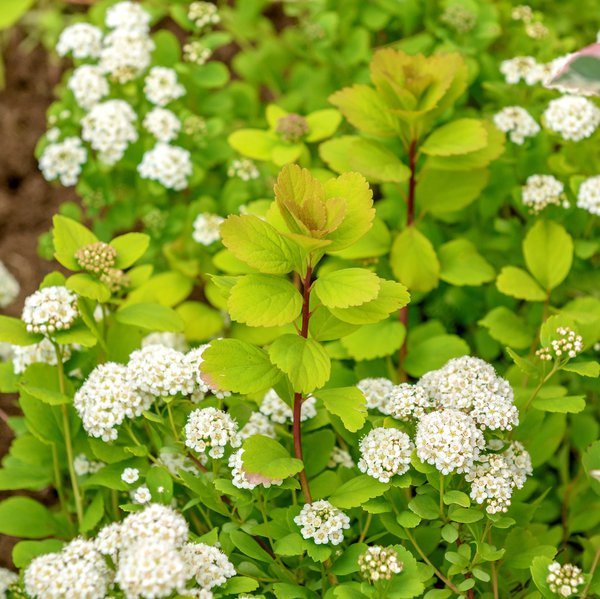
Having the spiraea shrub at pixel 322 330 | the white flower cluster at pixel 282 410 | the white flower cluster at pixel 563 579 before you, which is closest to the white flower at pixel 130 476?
the spiraea shrub at pixel 322 330

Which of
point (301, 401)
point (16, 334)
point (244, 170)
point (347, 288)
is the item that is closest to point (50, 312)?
point (16, 334)

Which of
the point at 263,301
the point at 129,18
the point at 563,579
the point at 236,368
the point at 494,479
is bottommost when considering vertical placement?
the point at 563,579

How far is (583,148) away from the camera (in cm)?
225

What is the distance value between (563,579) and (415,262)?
2.85 ft

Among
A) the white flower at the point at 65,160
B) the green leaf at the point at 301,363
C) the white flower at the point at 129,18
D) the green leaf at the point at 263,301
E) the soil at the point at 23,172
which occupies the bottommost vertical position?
the soil at the point at 23,172

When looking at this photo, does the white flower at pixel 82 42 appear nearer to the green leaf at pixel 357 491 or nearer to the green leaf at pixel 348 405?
the green leaf at pixel 348 405

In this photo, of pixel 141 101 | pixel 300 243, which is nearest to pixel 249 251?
pixel 300 243

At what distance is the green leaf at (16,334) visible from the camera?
67.1 inches

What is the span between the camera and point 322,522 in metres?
1.50

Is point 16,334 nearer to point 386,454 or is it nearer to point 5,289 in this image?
point 5,289

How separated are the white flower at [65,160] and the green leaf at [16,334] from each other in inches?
29.4

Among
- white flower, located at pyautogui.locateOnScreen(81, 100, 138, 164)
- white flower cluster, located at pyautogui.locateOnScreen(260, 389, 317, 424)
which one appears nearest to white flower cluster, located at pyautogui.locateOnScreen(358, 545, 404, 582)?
white flower cluster, located at pyautogui.locateOnScreen(260, 389, 317, 424)

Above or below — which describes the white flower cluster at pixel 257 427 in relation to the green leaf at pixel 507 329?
above

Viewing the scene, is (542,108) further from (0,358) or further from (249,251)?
(0,358)
